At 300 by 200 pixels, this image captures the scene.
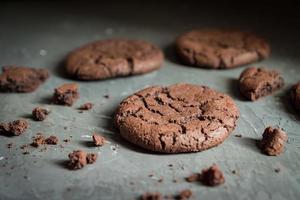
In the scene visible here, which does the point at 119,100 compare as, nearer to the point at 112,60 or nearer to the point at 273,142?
the point at 112,60

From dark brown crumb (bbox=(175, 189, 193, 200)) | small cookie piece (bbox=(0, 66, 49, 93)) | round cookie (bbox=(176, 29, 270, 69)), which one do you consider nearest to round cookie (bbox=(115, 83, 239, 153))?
dark brown crumb (bbox=(175, 189, 193, 200))

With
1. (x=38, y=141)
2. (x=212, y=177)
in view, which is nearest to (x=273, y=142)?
(x=212, y=177)

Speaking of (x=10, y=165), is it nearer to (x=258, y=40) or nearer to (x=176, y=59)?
(x=176, y=59)

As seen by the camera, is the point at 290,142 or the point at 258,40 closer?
the point at 290,142

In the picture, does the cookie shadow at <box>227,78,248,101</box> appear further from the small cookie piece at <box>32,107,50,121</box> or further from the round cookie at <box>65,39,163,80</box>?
the small cookie piece at <box>32,107,50,121</box>

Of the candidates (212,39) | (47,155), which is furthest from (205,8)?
(47,155)

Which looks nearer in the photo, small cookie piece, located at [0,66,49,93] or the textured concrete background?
the textured concrete background
